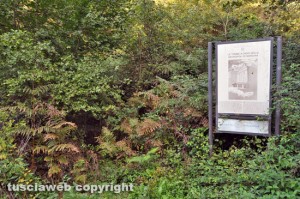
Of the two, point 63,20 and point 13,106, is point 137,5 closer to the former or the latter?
point 63,20

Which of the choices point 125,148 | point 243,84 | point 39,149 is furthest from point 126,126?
point 243,84

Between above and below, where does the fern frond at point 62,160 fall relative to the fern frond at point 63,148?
below

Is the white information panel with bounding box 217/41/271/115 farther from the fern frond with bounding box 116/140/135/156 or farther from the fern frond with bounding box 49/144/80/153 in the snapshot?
the fern frond with bounding box 49/144/80/153

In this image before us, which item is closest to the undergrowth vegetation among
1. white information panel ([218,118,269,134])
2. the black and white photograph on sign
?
white information panel ([218,118,269,134])

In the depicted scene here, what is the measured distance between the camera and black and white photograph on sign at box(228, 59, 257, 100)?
4000 millimetres

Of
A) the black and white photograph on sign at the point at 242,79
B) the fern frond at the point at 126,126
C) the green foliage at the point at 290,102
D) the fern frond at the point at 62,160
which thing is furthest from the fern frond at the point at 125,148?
the green foliage at the point at 290,102

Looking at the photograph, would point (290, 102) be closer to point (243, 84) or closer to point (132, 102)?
point (243, 84)

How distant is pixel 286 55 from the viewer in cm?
495

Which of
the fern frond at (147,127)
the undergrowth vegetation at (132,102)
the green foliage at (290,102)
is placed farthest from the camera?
the fern frond at (147,127)

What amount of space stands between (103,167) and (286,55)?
4.00 m

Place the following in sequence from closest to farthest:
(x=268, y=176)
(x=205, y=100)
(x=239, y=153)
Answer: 1. (x=268, y=176)
2. (x=239, y=153)
3. (x=205, y=100)

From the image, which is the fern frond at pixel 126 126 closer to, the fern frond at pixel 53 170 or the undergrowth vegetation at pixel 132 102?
the undergrowth vegetation at pixel 132 102

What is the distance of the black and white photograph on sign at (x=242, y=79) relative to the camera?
13.1 ft

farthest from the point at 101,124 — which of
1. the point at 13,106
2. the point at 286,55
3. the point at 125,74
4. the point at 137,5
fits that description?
the point at 286,55
